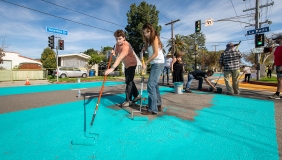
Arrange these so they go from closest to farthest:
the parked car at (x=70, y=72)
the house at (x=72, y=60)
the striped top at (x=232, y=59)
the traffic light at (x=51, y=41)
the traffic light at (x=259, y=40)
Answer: the striped top at (x=232, y=59), the traffic light at (x=259, y=40), the traffic light at (x=51, y=41), the parked car at (x=70, y=72), the house at (x=72, y=60)

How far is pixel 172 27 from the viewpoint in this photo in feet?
78.0

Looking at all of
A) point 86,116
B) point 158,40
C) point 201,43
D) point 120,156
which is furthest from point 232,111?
point 201,43

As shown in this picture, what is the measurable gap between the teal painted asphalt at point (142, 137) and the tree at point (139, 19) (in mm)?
29477

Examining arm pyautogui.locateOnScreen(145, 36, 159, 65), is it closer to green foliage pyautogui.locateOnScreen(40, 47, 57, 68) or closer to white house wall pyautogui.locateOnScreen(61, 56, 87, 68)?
green foliage pyautogui.locateOnScreen(40, 47, 57, 68)

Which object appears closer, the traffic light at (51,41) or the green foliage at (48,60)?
the traffic light at (51,41)

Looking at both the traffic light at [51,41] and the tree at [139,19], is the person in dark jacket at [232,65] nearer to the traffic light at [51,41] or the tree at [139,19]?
the traffic light at [51,41]

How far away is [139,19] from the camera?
3080 centimetres

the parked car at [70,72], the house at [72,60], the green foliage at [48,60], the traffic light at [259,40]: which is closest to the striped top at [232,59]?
the traffic light at [259,40]

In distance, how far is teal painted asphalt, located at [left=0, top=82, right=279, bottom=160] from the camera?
67.3 inches

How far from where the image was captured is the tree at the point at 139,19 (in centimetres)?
3041

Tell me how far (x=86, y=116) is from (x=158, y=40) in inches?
82.5

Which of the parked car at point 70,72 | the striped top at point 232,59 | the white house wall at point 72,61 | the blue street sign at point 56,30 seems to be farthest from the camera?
the white house wall at point 72,61

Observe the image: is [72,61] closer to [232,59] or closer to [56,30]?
[56,30]

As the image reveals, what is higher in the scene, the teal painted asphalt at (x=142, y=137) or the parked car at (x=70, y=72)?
the parked car at (x=70, y=72)
